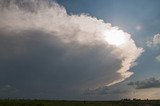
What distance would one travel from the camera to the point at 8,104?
347ft

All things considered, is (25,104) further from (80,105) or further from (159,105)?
(159,105)

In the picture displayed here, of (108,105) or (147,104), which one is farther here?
(147,104)

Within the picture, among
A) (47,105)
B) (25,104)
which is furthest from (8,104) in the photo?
(47,105)

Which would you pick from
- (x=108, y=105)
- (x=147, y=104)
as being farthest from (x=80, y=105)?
(x=147, y=104)

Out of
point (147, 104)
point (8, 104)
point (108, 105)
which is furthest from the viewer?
point (147, 104)

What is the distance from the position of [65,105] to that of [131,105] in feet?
124

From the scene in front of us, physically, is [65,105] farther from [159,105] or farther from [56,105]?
[159,105]

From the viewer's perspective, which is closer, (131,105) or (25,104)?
(25,104)

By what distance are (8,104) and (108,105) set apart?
48145mm

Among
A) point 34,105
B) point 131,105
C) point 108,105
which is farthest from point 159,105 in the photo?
point 34,105

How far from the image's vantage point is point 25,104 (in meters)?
110

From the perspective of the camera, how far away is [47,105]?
4348 inches

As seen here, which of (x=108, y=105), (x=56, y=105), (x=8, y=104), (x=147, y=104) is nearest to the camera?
(x=8, y=104)

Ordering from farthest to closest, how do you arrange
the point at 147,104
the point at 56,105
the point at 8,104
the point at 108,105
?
the point at 147,104 < the point at 108,105 < the point at 56,105 < the point at 8,104
